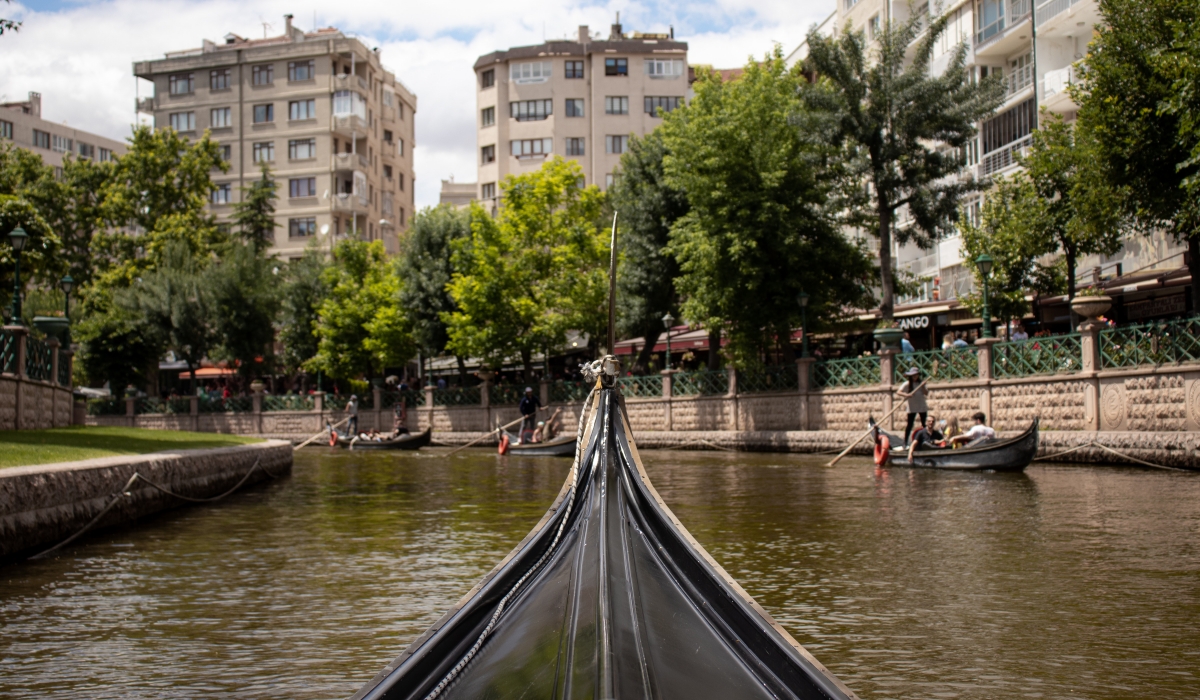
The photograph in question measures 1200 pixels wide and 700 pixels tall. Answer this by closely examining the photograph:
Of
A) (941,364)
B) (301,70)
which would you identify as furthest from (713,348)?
(301,70)

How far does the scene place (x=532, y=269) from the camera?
3812 cm

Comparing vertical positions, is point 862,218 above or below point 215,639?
above

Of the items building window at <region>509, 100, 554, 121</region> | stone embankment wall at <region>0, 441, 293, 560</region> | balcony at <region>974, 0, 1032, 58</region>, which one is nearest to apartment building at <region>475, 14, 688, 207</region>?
building window at <region>509, 100, 554, 121</region>

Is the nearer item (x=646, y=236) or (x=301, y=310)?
(x=646, y=236)

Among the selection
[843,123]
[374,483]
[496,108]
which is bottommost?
[374,483]

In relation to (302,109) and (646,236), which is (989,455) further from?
(302,109)

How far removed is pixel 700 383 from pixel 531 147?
96.3 feet

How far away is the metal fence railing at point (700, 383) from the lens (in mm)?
32000

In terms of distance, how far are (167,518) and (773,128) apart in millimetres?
21147

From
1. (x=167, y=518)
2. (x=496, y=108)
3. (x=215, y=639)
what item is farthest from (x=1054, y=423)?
(x=496, y=108)

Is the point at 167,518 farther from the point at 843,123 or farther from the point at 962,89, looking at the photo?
the point at 962,89

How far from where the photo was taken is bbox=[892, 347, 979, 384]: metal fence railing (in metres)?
23.7

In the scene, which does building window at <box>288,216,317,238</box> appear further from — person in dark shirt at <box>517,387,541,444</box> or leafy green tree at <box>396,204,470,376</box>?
person in dark shirt at <box>517,387,541,444</box>

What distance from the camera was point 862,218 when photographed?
2955 centimetres
